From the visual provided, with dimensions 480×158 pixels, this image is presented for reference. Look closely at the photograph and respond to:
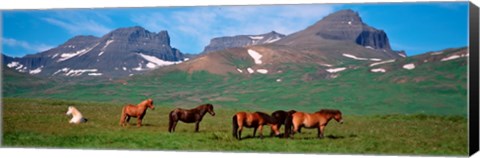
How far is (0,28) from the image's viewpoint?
19469 millimetres

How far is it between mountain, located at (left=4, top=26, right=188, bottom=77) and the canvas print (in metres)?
0.05

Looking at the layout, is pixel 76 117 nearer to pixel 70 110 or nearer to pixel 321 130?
pixel 70 110

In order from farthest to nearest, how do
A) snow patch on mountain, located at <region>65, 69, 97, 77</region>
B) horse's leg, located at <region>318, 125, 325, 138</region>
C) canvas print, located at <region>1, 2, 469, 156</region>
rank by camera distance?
snow patch on mountain, located at <region>65, 69, 97, 77</region> → horse's leg, located at <region>318, 125, 325, 138</region> → canvas print, located at <region>1, 2, 469, 156</region>

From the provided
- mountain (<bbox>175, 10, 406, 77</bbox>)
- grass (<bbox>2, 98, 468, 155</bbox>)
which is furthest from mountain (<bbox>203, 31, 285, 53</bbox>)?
grass (<bbox>2, 98, 468, 155</bbox>)

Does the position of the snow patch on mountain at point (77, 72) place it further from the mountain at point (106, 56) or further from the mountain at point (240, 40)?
the mountain at point (240, 40)

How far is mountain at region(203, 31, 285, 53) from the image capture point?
19.4 meters

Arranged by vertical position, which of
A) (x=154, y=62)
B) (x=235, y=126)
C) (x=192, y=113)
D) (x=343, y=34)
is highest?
(x=343, y=34)

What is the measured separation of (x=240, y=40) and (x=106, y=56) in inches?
167

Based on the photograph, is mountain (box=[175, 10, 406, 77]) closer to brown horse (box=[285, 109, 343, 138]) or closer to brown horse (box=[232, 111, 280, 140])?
brown horse (box=[285, 109, 343, 138])

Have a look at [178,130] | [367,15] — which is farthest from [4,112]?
[367,15]

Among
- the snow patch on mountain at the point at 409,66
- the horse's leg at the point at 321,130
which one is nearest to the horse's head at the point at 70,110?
the horse's leg at the point at 321,130

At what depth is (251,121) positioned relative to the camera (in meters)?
16.9

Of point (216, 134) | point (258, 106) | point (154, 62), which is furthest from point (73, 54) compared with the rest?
point (258, 106)

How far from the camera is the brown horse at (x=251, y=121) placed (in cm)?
1680
